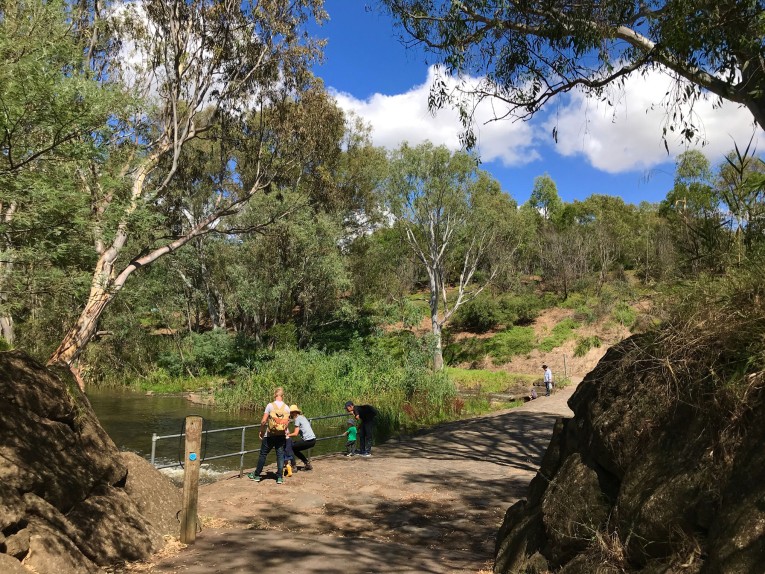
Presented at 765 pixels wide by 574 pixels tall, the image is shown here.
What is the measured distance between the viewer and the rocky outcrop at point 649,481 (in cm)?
315

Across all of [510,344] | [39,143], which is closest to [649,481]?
[39,143]

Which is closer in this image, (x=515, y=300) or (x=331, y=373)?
(x=331, y=373)

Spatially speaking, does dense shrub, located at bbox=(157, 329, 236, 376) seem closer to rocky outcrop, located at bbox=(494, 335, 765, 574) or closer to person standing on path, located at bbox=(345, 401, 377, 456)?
person standing on path, located at bbox=(345, 401, 377, 456)

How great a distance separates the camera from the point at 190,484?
261 inches

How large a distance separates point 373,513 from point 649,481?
5211mm

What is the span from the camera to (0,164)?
28.5 feet

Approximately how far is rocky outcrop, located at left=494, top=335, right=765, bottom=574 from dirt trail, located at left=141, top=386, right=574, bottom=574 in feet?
4.92

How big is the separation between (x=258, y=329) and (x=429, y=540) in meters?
26.2

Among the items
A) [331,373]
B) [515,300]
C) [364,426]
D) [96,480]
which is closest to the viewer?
[96,480]

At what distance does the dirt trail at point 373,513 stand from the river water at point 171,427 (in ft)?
9.21

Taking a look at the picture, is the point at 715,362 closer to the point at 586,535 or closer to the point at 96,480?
the point at 586,535

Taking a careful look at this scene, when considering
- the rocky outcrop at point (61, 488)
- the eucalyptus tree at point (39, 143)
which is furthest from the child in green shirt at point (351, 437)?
the eucalyptus tree at point (39, 143)

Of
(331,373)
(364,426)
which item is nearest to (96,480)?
(364,426)

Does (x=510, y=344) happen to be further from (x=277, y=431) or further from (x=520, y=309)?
(x=277, y=431)
